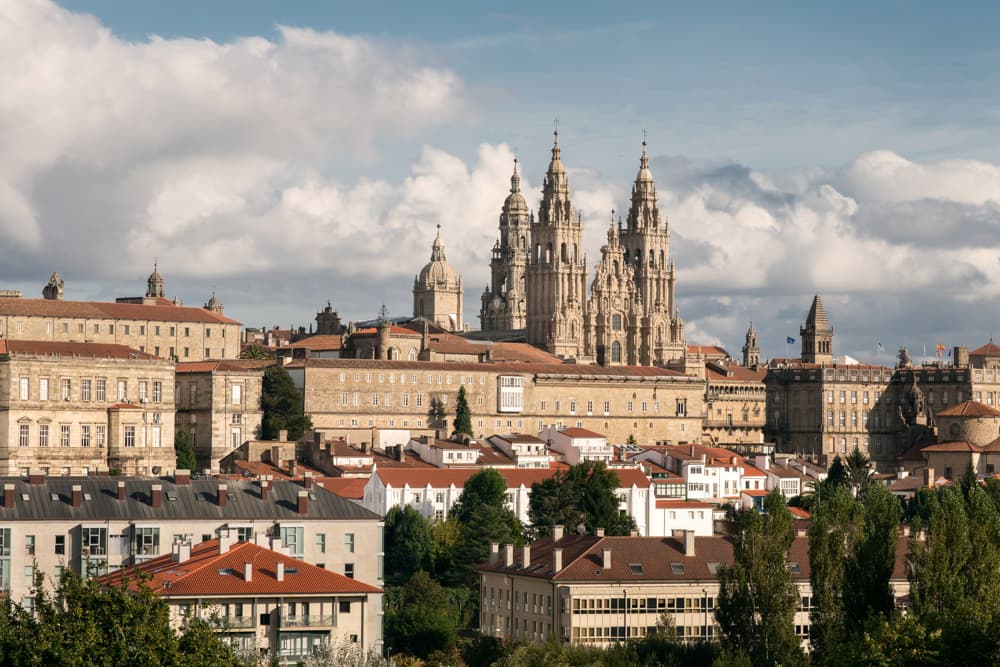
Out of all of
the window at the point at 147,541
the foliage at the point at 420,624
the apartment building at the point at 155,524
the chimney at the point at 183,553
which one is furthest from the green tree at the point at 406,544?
the chimney at the point at 183,553

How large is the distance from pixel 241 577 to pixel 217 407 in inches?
2362

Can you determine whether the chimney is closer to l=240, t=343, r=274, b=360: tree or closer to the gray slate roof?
the gray slate roof

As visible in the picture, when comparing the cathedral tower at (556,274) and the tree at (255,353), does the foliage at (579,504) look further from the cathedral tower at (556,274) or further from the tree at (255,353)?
the cathedral tower at (556,274)

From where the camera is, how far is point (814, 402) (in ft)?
550

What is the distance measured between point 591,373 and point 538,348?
790 inches

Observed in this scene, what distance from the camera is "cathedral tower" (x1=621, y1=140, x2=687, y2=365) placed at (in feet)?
571

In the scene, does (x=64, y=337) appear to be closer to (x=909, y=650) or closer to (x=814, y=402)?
(x=814, y=402)

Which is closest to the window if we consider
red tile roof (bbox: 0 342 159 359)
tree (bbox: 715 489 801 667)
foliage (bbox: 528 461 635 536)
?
tree (bbox: 715 489 801 667)

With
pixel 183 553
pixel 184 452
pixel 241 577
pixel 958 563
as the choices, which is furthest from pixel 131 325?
pixel 958 563

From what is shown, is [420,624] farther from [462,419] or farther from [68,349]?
[462,419]

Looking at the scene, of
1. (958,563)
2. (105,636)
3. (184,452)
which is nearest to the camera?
(105,636)

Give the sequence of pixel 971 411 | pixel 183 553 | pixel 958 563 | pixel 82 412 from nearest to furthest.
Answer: pixel 958 563, pixel 183 553, pixel 82 412, pixel 971 411

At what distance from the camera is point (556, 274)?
177750mm

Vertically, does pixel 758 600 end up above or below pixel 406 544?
below
